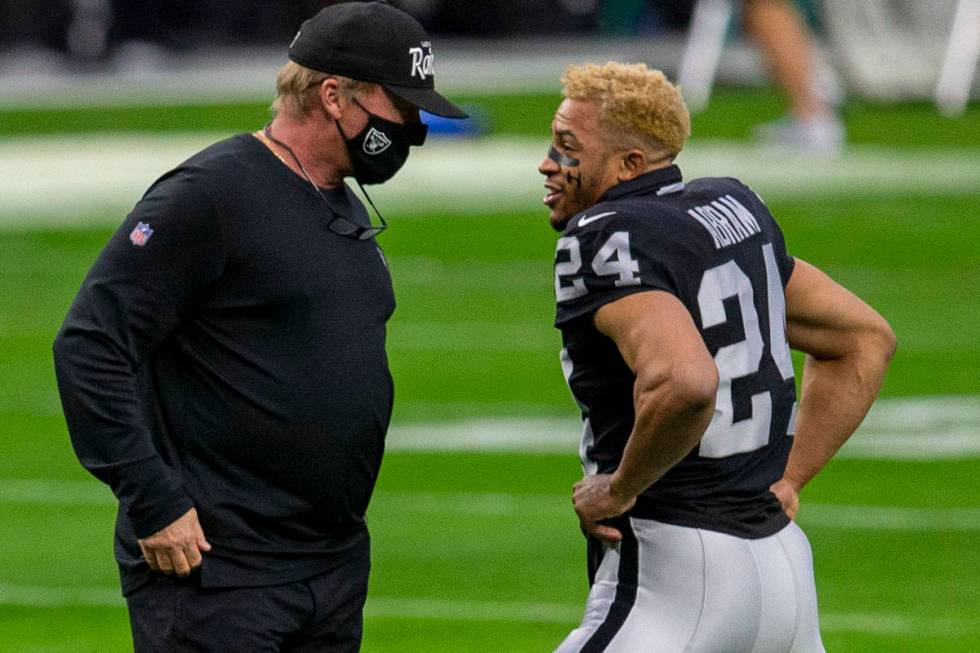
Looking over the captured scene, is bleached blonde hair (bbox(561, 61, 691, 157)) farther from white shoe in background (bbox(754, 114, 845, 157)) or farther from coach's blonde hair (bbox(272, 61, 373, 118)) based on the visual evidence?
white shoe in background (bbox(754, 114, 845, 157))

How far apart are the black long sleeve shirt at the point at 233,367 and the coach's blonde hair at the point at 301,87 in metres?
0.17

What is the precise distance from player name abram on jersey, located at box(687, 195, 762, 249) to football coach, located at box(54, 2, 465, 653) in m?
0.64

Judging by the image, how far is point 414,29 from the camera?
16.8 ft

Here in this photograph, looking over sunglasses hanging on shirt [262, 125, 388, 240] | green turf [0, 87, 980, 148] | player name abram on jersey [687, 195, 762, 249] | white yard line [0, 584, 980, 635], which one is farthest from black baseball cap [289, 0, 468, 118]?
green turf [0, 87, 980, 148]

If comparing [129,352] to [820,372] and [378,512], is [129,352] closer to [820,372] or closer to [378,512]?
[820,372]

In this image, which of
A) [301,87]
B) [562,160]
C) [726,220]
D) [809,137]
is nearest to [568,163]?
[562,160]

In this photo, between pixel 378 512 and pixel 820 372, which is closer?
pixel 820 372

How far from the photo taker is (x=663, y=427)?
473 cm

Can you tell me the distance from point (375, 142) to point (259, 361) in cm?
59

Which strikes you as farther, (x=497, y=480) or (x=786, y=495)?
(x=497, y=480)

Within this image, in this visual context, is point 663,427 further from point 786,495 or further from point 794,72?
point 794,72

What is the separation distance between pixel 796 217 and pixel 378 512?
8.28m

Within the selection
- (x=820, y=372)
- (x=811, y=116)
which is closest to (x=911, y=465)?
(x=820, y=372)

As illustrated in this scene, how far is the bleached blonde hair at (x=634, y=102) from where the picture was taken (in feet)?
16.5
